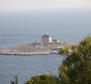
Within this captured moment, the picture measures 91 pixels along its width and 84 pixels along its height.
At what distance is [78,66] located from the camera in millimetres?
4387

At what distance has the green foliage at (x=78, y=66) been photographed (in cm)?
425

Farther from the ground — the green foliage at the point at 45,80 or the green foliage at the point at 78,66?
the green foliage at the point at 78,66

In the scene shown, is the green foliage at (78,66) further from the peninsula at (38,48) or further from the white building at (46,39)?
the white building at (46,39)

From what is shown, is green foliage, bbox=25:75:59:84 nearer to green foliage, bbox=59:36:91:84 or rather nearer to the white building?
green foliage, bbox=59:36:91:84

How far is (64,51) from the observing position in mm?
4570

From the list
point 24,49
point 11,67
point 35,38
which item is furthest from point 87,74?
point 35,38

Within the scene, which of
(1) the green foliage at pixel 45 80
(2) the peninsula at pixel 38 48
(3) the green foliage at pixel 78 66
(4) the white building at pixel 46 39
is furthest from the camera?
(4) the white building at pixel 46 39

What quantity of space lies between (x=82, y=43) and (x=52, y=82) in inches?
19.9

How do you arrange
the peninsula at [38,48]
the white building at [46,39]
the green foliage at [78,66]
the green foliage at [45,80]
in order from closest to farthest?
the green foliage at [78,66], the green foliage at [45,80], the peninsula at [38,48], the white building at [46,39]

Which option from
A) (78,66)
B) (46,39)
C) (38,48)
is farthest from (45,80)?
(46,39)

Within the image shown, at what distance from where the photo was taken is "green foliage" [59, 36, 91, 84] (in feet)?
14.0

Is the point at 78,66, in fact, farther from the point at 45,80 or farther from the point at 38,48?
the point at 38,48

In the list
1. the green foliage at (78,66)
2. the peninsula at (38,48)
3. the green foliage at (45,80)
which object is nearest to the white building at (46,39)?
the peninsula at (38,48)

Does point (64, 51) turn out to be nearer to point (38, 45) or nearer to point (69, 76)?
point (69, 76)
